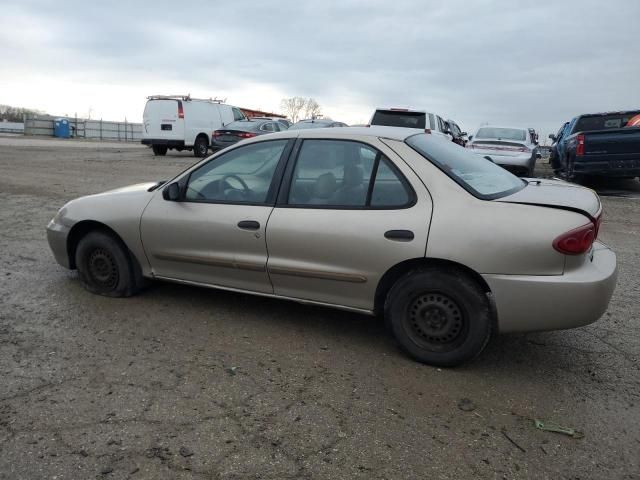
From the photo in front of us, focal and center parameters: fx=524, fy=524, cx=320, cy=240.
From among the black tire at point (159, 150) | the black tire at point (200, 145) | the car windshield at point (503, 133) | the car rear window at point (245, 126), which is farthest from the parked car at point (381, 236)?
the black tire at point (159, 150)

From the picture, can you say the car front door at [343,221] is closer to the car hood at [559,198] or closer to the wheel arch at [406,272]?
the wheel arch at [406,272]

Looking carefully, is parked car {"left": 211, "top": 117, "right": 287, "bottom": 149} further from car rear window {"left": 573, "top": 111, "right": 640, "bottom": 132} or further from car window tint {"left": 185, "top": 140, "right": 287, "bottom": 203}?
car window tint {"left": 185, "top": 140, "right": 287, "bottom": 203}

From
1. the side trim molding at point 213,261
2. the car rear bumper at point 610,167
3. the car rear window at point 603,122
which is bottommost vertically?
the side trim molding at point 213,261

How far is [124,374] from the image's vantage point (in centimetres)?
316

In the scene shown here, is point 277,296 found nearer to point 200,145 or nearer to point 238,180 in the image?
point 238,180

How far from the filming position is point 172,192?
405 cm

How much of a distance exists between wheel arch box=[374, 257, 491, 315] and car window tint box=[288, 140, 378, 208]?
0.49 m

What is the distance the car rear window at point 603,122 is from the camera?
13.3 m

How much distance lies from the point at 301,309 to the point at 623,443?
2430mm

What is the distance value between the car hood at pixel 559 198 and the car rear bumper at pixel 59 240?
11.8 ft

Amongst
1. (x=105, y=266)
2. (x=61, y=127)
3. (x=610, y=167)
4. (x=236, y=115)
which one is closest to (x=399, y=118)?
(x=610, y=167)

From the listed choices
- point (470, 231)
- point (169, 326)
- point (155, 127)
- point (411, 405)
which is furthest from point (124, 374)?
point (155, 127)

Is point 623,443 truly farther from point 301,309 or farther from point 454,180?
point 301,309

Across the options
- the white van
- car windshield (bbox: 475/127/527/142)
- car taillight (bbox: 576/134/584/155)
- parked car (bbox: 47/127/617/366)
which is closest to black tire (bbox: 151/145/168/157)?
the white van
